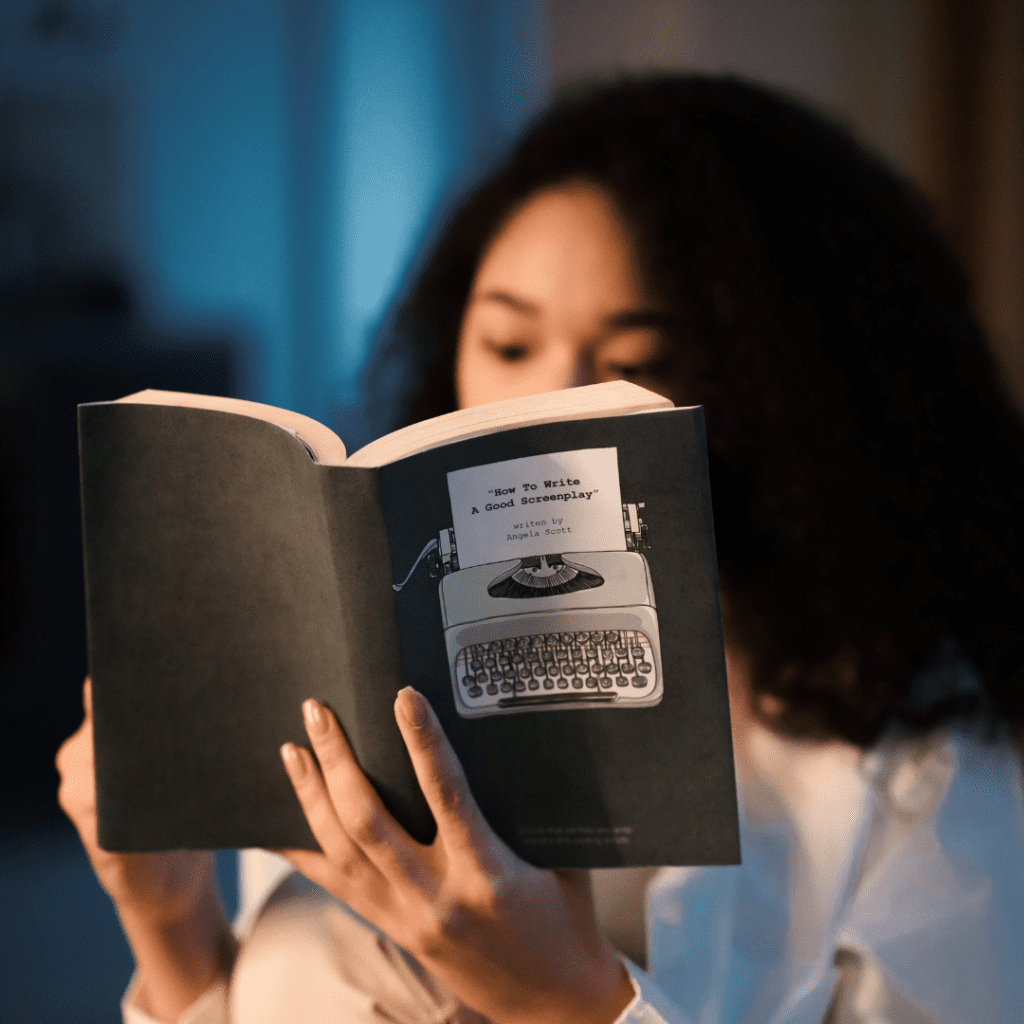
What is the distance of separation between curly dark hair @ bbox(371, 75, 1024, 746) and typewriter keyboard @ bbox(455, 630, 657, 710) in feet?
1.33

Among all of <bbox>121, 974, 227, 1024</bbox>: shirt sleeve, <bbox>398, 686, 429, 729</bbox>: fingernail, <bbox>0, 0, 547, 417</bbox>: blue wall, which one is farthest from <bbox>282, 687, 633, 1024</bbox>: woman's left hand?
<bbox>0, 0, 547, 417</bbox>: blue wall

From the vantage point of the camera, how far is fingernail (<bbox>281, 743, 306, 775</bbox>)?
0.58 metres

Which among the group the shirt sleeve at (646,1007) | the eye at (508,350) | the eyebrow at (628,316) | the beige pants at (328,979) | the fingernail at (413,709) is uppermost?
the eyebrow at (628,316)

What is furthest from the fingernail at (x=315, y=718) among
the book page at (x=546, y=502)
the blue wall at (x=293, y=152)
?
the blue wall at (x=293, y=152)

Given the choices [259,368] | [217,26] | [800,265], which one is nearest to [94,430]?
[800,265]

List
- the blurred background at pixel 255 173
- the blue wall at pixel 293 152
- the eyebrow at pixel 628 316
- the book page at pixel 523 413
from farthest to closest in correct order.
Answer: the blue wall at pixel 293 152 → the blurred background at pixel 255 173 → the eyebrow at pixel 628 316 → the book page at pixel 523 413

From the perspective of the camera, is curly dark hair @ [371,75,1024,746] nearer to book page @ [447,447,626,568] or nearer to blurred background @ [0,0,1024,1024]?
book page @ [447,447,626,568]

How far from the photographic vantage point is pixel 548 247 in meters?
0.88

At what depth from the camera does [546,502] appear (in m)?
0.53

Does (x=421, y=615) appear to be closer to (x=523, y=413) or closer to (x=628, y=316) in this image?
(x=523, y=413)

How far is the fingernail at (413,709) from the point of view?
53 cm

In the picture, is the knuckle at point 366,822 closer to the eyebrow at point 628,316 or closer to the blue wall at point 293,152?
the eyebrow at point 628,316

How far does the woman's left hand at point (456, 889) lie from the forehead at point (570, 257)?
1.53 ft

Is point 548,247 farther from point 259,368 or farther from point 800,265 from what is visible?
point 259,368
